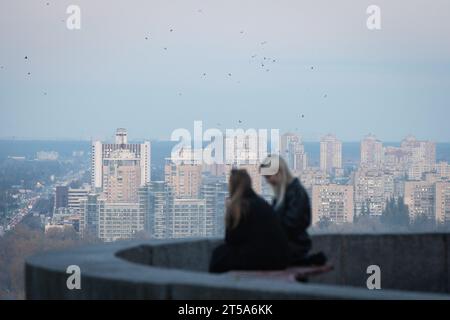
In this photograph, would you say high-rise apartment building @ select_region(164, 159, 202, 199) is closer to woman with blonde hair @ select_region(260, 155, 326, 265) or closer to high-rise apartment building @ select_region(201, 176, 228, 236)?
high-rise apartment building @ select_region(201, 176, 228, 236)

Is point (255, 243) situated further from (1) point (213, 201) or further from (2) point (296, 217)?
(1) point (213, 201)

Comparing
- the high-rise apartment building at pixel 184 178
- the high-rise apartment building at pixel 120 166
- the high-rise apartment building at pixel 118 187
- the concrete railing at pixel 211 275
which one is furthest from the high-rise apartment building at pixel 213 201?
the concrete railing at pixel 211 275

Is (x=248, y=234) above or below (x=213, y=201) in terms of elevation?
above

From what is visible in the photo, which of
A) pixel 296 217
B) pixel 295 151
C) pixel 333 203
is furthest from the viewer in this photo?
pixel 333 203

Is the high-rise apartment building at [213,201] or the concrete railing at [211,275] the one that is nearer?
the concrete railing at [211,275]

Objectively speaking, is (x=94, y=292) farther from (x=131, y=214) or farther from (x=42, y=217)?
(x=131, y=214)

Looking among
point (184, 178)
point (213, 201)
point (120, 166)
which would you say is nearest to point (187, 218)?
point (213, 201)

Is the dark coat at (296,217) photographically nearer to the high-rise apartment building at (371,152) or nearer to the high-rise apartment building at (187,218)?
the high-rise apartment building at (187,218)

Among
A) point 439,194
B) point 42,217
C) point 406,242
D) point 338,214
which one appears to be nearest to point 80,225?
point 42,217
